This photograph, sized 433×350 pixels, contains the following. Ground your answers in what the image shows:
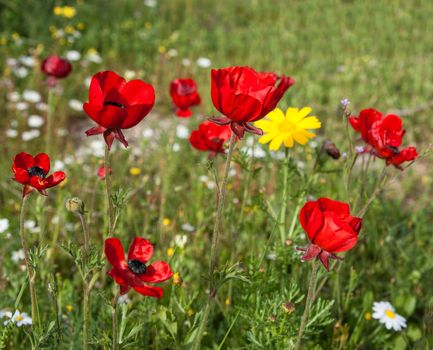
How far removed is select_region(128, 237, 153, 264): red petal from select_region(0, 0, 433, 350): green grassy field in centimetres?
10

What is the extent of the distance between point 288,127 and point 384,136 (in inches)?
13.7

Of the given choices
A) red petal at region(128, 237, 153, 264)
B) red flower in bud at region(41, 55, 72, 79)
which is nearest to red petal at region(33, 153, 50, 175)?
red petal at region(128, 237, 153, 264)

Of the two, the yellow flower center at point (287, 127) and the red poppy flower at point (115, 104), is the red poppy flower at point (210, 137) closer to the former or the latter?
the yellow flower center at point (287, 127)

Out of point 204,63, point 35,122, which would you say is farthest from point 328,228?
point 204,63

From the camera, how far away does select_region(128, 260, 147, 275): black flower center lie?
1.40 metres

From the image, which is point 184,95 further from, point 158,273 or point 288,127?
point 158,273

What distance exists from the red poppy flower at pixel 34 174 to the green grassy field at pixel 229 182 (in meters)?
0.17

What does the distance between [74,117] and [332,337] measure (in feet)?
10.2

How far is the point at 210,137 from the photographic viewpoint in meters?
2.07

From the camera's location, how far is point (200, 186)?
122 inches

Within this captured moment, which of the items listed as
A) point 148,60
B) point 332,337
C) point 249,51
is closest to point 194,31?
point 249,51

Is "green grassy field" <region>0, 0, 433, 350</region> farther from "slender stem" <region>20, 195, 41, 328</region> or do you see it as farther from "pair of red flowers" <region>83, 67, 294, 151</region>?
"pair of red flowers" <region>83, 67, 294, 151</region>

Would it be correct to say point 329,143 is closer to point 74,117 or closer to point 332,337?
point 332,337

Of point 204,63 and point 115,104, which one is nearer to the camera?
point 115,104
